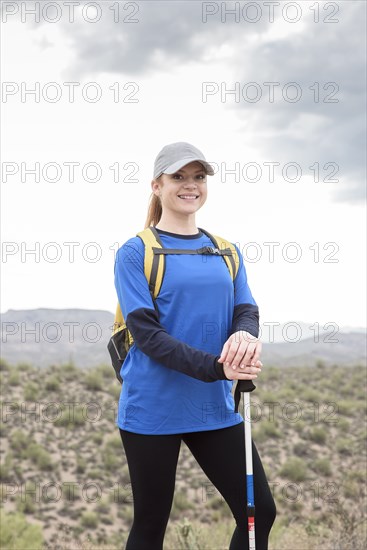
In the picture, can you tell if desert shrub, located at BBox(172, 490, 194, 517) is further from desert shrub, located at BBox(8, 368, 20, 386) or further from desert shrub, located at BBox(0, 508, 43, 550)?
desert shrub, located at BBox(8, 368, 20, 386)

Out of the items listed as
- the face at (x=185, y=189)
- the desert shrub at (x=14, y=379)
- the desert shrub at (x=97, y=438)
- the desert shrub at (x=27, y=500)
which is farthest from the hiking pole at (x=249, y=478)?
the desert shrub at (x=14, y=379)

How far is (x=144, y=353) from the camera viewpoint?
2736 mm

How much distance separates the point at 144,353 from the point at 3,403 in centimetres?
1269

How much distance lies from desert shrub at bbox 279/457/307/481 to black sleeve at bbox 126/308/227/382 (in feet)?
37.2

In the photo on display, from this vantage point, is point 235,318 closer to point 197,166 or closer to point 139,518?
point 197,166

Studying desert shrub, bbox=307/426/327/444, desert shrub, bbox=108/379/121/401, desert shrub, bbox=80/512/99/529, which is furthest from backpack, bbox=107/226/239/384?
desert shrub, bbox=108/379/121/401

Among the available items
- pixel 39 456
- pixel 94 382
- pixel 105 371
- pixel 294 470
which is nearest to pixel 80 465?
pixel 39 456

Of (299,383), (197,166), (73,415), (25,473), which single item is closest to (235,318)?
(197,166)

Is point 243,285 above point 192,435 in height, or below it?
above

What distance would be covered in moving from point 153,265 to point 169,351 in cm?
39

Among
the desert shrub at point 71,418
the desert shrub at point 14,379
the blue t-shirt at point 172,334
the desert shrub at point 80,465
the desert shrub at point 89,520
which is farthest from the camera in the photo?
the desert shrub at point 14,379

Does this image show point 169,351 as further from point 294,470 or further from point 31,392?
point 31,392

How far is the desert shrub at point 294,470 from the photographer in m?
13.2

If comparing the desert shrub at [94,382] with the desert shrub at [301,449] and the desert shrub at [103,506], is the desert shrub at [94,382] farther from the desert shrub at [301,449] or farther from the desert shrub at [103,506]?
the desert shrub at [301,449]
